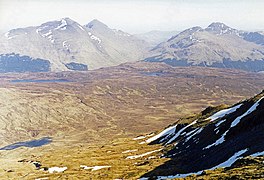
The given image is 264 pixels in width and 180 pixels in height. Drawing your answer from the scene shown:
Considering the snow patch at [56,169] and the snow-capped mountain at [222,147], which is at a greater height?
the snow-capped mountain at [222,147]

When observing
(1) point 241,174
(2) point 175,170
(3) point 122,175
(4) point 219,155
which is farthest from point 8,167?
(1) point 241,174

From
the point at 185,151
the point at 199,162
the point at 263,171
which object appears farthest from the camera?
the point at 185,151

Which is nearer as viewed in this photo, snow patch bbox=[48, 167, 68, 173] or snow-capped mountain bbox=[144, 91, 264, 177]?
snow-capped mountain bbox=[144, 91, 264, 177]

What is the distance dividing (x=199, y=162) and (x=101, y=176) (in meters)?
28.3

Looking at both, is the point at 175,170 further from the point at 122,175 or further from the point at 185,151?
the point at 185,151

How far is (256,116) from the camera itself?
256 feet

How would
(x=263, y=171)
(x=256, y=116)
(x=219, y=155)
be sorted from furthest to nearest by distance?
(x=256, y=116) → (x=219, y=155) → (x=263, y=171)

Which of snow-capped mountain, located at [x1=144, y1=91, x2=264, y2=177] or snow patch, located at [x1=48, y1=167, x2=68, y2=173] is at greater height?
snow-capped mountain, located at [x1=144, y1=91, x2=264, y2=177]

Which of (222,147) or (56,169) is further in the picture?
(56,169)

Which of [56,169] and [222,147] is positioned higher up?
[222,147]

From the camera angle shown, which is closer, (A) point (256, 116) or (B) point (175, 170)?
(B) point (175, 170)

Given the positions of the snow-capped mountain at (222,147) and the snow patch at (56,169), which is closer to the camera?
the snow-capped mountain at (222,147)

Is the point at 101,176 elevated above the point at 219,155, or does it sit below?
below

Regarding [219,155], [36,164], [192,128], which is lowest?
[36,164]
